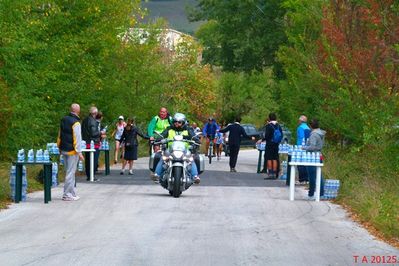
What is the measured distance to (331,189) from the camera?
21.4 meters

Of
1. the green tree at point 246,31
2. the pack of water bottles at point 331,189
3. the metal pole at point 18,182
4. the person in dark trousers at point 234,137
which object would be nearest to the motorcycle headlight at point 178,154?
the pack of water bottles at point 331,189

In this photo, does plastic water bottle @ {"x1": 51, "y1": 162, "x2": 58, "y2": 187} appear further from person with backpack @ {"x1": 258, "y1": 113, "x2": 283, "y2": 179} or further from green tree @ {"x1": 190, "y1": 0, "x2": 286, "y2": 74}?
green tree @ {"x1": 190, "y1": 0, "x2": 286, "y2": 74}

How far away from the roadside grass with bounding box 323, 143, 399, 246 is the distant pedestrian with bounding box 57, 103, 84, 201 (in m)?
5.41

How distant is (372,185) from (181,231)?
701 centimetres

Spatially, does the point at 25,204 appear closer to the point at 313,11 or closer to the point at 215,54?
the point at 313,11

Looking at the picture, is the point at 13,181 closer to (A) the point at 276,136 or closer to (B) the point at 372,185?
(B) the point at 372,185

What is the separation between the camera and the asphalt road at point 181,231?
12461mm

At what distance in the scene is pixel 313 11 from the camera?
114ft

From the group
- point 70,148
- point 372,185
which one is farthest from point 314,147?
point 70,148

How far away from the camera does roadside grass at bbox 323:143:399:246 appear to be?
16266 mm

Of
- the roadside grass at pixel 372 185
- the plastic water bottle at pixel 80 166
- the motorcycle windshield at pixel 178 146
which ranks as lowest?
the plastic water bottle at pixel 80 166

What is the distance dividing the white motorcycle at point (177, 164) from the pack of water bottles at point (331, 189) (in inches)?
113

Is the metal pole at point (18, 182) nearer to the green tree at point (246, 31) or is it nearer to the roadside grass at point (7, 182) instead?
the roadside grass at point (7, 182)

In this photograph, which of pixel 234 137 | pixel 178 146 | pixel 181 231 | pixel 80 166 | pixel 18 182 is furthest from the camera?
pixel 234 137
